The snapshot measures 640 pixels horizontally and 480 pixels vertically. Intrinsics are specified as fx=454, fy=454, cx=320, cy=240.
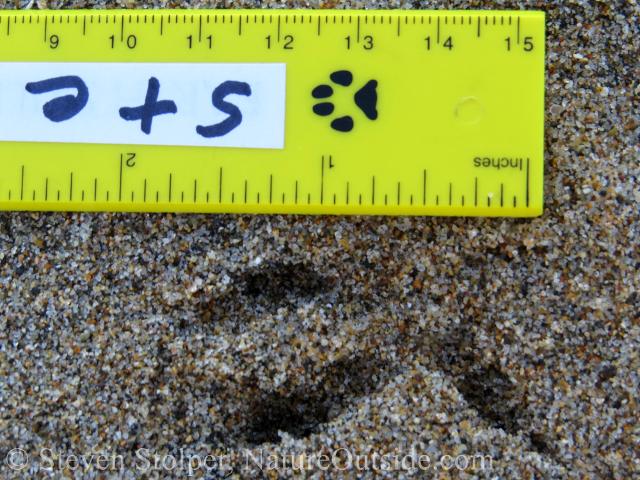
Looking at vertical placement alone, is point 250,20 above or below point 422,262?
above

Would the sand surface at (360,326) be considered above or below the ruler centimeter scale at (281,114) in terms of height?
below

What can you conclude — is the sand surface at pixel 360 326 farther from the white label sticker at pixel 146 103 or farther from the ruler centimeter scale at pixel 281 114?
the white label sticker at pixel 146 103

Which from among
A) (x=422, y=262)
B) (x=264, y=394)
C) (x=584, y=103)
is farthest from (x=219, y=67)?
(x=584, y=103)

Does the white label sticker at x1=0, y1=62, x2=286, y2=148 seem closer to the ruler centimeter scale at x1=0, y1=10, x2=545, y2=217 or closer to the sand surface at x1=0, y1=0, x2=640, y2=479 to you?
the ruler centimeter scale at x1=0, y1=10, x2=545, y2=217

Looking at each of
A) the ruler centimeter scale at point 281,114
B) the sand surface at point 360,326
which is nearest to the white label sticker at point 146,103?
the ruler centimeter scale at point 281,114

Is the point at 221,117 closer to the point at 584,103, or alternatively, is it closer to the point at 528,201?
the point at 528,201

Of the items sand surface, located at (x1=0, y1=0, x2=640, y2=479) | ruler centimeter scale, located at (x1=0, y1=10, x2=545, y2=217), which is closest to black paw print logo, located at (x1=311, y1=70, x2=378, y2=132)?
ruler centimeter scale, located at (x1=0, y1=10, x2=545, y2=217)

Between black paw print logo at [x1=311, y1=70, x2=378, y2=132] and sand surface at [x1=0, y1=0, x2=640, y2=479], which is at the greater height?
black paw print logo at [x1=311, y1=70, x2=378, y2=132]
